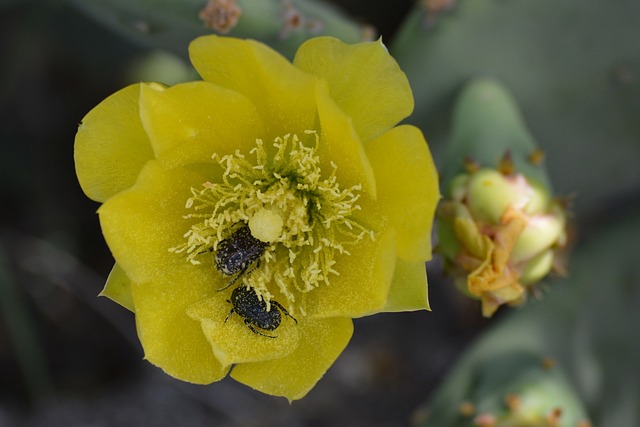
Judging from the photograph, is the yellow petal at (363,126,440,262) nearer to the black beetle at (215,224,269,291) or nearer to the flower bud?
the flower bud

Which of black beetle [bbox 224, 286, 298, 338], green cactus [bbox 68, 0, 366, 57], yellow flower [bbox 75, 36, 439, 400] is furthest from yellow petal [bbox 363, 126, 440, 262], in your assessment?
green cactus [bbox 68, 0, 366, 57]

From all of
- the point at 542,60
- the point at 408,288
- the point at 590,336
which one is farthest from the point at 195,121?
the point at 590,336

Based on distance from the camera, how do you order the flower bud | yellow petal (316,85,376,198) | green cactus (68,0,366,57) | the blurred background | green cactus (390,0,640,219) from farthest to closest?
the blurred background
green cactus (390,0,640,219)
green cactus (68,0,366,57)
the flower bud
yellow petal (316,85,376,198)

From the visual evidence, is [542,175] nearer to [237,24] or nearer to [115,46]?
[237,24]

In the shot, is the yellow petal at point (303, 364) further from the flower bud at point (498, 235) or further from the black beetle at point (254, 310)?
the flower bud at point (498, 235)

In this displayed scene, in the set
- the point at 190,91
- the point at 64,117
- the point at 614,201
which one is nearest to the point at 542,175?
→ the point at 190,91

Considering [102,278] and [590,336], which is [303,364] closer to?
[590,336]
